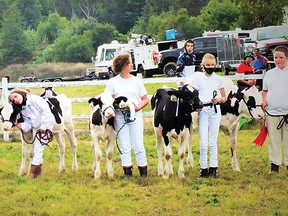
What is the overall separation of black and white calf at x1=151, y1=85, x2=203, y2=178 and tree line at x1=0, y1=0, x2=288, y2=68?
2692 cm

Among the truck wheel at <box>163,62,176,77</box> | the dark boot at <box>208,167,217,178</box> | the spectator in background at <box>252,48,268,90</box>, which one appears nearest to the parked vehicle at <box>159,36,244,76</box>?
the truck wheel at <box>163,62,176,77</box>

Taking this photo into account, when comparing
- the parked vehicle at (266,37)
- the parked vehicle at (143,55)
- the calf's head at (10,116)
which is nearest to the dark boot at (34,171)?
the calf's head at (10,116)

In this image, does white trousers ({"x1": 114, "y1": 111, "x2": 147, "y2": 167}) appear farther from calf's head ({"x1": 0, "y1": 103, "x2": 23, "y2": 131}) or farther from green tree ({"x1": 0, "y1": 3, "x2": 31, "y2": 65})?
green tree ({"x1": 0, "y1": 3, "x2": 31, "y2": 65})

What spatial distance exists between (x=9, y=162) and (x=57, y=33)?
10030 centimetres

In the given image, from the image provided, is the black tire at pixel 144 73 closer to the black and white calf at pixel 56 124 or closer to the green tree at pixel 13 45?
the black and white calf at pixel 56 124

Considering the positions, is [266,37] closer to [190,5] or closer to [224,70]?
[224,70]

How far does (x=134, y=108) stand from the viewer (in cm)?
1216

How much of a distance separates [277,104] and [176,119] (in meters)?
1.80

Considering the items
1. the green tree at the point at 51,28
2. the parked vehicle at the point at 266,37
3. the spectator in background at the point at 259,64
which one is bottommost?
the spectator in background at the point at 259,64

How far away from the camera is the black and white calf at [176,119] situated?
12316mm

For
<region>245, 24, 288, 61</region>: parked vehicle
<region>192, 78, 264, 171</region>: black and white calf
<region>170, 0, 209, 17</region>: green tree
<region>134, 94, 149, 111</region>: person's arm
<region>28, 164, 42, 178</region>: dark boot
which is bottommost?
<region>28, 164, 42, 178</region>: dark boot

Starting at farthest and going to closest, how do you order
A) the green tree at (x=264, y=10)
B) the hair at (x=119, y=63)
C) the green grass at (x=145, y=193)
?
1. the green tree at (x=264, y=10)
2. the hair at (x=119, y=63)
3. the green grass at (x=145, y=193)

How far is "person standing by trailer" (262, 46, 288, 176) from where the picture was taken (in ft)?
40.7

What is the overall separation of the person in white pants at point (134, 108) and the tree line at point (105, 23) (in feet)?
90.2
